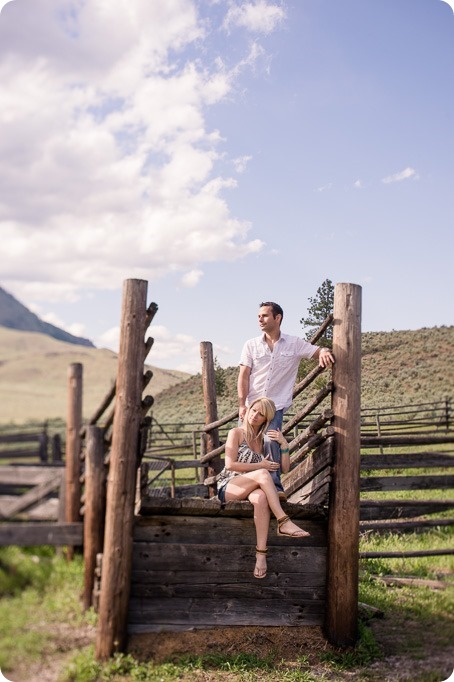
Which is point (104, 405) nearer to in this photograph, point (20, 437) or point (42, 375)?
point (42, 375)

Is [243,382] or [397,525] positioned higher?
[243,382]

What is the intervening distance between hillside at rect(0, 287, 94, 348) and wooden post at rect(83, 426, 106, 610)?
27.8 inches

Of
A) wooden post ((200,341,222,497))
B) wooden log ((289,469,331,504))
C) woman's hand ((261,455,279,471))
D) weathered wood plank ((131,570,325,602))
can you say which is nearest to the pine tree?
wooden log ((289,469,331,504))

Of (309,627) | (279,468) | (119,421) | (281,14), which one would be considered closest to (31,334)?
(119,421)

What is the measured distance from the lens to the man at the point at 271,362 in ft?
17.2

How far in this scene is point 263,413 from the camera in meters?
4.76

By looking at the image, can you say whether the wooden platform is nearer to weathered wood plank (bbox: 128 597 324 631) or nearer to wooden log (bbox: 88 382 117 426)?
weathered wood plank (bbox: 128 597 324 631)

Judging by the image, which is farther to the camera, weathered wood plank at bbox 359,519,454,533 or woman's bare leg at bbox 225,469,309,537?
weathered wood plank at bbox 359,519,454,533

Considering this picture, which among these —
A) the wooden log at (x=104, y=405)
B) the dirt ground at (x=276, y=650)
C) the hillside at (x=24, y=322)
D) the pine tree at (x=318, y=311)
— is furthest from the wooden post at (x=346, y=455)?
the hillside at (x=24, y=322)

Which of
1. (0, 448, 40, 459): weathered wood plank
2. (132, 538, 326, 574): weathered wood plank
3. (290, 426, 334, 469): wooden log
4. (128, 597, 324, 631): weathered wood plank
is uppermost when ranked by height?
(290, 426, 334, 469): wooden log

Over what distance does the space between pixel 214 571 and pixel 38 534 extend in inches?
53.4

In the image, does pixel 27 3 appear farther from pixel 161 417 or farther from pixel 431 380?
pixel 431 380

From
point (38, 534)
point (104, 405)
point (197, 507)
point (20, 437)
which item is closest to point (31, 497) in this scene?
point (38, 534)

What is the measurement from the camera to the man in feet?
17.2
